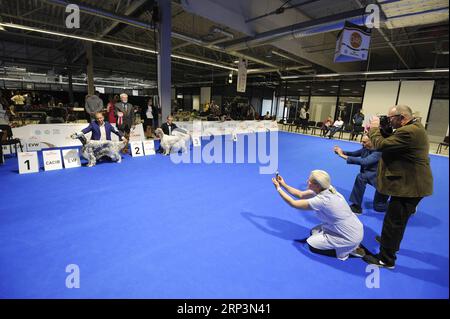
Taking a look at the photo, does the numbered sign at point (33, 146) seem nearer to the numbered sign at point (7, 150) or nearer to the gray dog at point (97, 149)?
the numbered sign at point (7, 150)

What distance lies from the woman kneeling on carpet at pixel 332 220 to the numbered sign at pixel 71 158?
15.5 feet

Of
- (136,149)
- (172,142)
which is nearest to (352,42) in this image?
(172,142)

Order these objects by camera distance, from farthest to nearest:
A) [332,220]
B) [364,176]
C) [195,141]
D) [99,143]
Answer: [195,141]
[99,143]
[364,176]
[332,220]

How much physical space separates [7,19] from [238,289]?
13.0 metres

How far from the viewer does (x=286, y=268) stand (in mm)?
2291

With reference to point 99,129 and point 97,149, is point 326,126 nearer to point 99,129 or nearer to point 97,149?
point 99,129

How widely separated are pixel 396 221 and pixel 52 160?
5800 millimetres

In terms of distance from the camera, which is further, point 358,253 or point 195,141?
point 195,141

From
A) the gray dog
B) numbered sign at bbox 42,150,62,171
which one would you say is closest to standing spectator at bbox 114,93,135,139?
the gray dog

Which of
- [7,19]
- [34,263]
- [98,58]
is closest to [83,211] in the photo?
[34,263]

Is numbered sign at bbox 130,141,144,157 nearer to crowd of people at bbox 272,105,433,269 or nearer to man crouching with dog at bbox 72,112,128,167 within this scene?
man crouching with dog at bbox 72,112,128,167

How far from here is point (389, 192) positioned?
7.32ft

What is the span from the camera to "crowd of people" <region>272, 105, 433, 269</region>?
6.84 ft

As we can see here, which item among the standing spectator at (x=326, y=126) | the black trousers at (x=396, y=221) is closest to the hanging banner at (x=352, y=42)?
the black trousers at (x=396, y=221)
